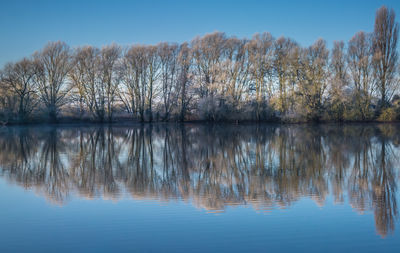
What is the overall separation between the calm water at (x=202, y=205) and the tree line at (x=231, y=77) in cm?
2890

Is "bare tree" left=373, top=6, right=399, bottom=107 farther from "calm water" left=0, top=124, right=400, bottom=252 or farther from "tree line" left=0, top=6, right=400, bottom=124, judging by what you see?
"calm water" left=0, top=124, right=400, bottom=252

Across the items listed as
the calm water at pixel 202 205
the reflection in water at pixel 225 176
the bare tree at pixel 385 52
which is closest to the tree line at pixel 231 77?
the bare tree at pixel 385 52

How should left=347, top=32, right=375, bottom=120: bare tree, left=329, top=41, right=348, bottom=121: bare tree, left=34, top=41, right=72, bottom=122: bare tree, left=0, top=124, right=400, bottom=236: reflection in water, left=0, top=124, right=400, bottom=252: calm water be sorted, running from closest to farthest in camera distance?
1. left=0, top=124, right=400, bottom=252: calm water
2. left=0, top=124, right=400, bottom=236: reflection in water
3. left=329, top=41, right=348, bottom=121: bare tree
4. left=347, top=32, right=375, bottom=120: bare tree
5. left=34, top=41, right=72, bottom=122: bare tree

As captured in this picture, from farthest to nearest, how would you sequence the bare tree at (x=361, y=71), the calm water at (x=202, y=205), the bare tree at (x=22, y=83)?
the bare tree at (x=22, y=83) < the bare tree at (x=361, y=71) < the calm water at (x=202, y=205)

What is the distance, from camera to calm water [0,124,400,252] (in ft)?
15.2

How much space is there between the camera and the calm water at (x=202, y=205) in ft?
15.2

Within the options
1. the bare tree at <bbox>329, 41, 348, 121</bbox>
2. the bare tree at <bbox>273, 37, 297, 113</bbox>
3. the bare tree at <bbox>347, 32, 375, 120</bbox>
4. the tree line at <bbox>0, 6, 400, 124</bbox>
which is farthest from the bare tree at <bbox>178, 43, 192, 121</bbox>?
the bare tree at <bbox>347, 32, 375, 120</bbox>

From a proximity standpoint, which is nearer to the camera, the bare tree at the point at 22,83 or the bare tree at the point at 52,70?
the bare tree at the point at 22,83

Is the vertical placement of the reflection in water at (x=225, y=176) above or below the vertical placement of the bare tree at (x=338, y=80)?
below

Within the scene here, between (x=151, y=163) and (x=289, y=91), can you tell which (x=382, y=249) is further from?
(x=289, y=91)

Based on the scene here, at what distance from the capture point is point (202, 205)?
248 inches

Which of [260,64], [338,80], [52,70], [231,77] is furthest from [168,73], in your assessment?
[338,80]

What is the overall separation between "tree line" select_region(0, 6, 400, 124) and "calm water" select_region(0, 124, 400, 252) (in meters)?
28.9

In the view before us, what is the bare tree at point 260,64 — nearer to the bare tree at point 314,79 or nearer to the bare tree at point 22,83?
the bare tree at point 314,79
